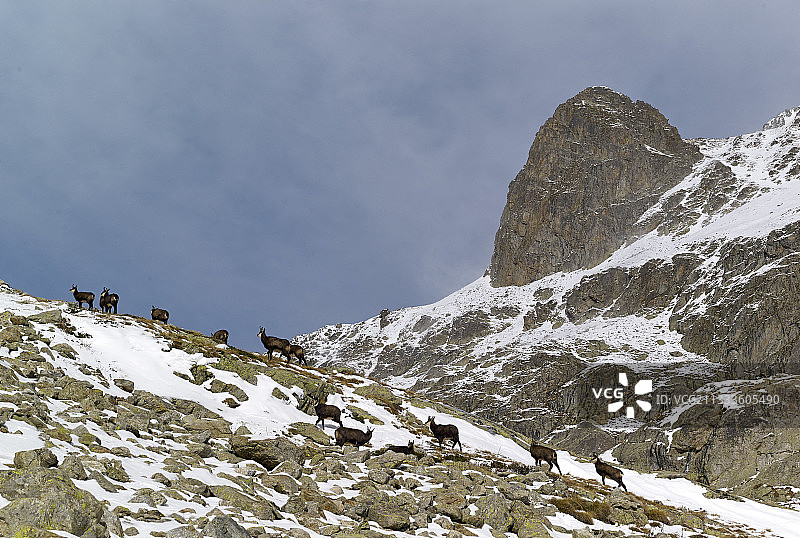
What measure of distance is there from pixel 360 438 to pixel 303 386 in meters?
8.16

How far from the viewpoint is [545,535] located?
49.3 ft

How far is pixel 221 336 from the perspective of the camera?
124ft

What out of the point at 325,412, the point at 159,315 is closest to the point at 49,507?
the point at 325,412

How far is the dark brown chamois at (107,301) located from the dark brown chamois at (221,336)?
7.46m

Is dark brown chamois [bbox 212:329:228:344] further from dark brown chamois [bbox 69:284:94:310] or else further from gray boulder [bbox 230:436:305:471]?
gray boulder [bbox 230:436:305:471]

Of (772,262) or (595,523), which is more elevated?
(772,262)

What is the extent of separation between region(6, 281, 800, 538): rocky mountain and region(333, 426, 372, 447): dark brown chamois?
0.80 meters

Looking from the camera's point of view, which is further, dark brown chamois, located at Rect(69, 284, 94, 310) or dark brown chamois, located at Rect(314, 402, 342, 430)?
dark brown chamois, located at Rect(69, 284, 94, 310)

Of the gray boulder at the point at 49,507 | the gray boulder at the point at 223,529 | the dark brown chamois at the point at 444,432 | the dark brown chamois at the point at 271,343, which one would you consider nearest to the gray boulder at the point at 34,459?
the gray boulder at the point at 49,507

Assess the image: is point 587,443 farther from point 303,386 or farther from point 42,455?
point 42,455

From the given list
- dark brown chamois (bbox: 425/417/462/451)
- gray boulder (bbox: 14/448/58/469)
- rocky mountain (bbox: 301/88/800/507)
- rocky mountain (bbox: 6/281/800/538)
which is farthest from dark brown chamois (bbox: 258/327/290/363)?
rocky mountain (bbox: 301/88/800/507)

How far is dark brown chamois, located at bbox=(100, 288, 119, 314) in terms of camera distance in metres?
36.7

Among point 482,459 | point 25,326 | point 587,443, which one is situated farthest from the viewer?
point 587,443

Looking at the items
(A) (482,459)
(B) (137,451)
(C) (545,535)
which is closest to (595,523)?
(C) (545,535)
